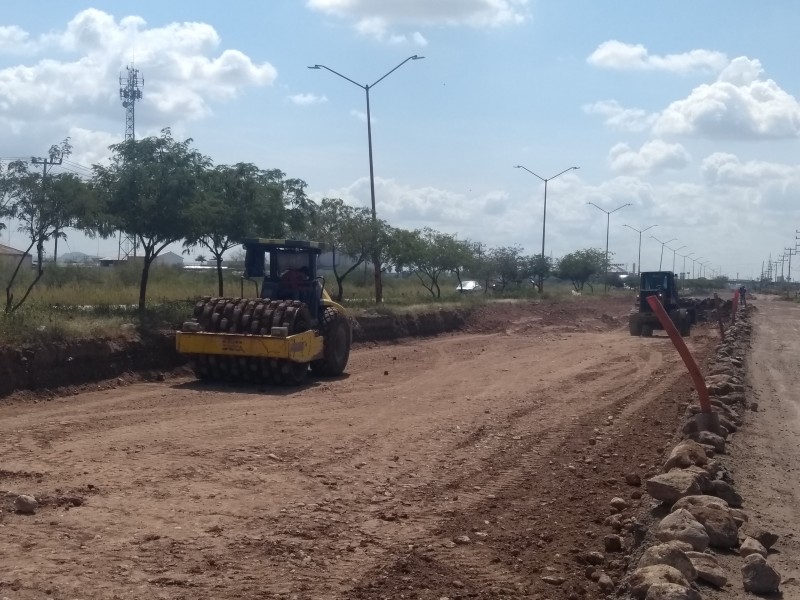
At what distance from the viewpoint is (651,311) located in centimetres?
3866

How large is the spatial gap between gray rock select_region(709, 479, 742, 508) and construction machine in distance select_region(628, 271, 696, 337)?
2895 cm

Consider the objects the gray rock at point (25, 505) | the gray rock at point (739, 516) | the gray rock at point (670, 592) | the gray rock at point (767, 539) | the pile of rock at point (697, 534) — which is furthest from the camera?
the gray rock at point (25, 505)

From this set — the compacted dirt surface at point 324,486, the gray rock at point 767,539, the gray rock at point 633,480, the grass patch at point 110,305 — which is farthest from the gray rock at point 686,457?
the grass patch at point 110,305

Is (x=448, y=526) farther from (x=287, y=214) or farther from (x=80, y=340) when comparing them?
(x=287, y=214)

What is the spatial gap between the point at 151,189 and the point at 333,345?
8.14 meters

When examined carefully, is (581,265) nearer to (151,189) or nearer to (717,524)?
(151,189)

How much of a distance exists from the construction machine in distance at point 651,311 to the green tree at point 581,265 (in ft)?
203

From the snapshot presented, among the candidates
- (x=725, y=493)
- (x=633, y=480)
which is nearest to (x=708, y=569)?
(x=725, y=493)


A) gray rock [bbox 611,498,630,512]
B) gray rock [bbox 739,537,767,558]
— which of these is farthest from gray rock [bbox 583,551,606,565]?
gray rock [bbox 611,498,630,512]

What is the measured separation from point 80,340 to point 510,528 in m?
12.1

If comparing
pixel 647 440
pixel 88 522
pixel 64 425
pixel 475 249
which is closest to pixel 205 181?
pixel 64 425

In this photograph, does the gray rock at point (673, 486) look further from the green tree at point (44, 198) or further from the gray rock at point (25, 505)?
the green tree at point (44, 198)

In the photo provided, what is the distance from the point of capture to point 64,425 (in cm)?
1373

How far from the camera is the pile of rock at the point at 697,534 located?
657 centimetres
